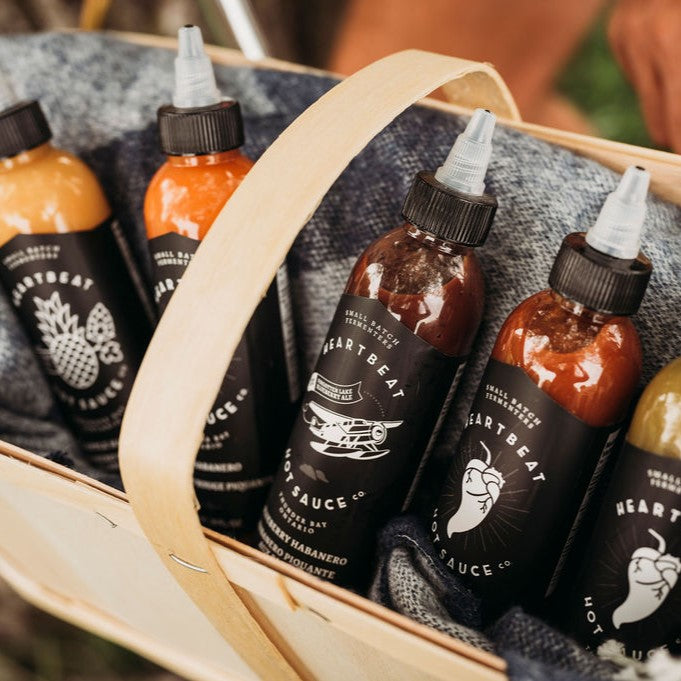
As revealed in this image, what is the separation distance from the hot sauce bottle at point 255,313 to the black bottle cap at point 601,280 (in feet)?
0.77

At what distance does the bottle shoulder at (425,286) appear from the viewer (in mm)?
468

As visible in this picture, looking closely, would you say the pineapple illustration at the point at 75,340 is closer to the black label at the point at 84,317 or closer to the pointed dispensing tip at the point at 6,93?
the black label at the point at 84,317

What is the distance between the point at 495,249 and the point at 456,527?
215 millimetres

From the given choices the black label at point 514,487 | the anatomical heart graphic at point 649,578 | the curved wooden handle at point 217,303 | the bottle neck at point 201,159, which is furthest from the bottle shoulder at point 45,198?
the anatomical heart graphic at point 649,578

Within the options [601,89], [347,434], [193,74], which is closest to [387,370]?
[347,434]

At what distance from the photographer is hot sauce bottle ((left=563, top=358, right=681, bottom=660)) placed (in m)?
0.41

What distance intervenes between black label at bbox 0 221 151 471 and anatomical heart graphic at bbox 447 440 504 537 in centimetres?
32

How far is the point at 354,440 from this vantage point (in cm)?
48

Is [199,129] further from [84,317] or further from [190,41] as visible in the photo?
[84,317]

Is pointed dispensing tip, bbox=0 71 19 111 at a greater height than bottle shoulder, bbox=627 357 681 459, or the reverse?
pointed dispensing tip, bbox=0 71 19 111

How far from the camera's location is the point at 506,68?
113cm

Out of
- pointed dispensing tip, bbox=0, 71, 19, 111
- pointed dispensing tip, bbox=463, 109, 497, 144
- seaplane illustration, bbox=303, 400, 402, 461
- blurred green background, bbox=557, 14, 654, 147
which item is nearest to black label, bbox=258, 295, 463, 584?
seaplane illustration, bbox=303, 400, 402, 461

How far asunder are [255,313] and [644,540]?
1.02ft

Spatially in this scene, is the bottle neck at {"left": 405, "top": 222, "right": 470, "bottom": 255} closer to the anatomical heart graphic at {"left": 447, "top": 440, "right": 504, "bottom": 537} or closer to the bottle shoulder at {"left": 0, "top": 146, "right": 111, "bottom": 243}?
the anatomical heart graphic at {"left": 447, "top": 440, "right": 504, "bottom": 537}
